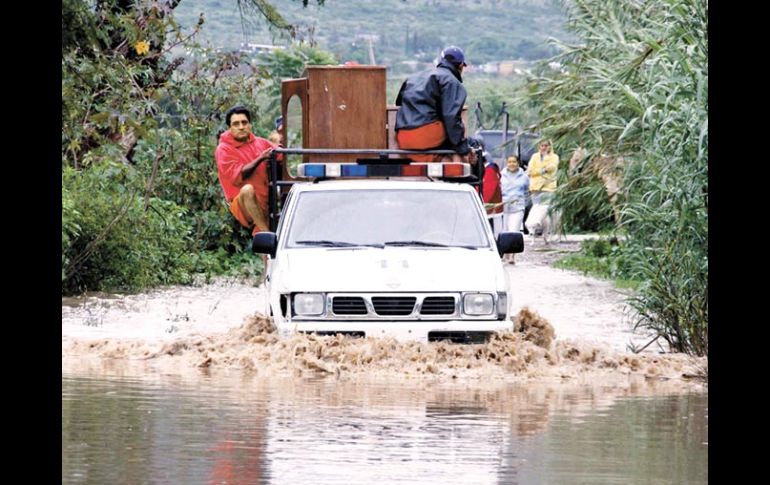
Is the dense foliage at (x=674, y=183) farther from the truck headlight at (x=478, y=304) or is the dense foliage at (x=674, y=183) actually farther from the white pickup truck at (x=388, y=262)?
the truck headlight at (x=478, y=304)

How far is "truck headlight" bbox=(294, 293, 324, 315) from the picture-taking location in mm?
12625

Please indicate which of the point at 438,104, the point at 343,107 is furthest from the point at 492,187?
the point at 438,104

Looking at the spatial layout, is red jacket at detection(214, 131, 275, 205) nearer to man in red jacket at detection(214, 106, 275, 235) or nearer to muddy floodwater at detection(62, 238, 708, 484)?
man in red jacket at detection(214, 106, 275, 235)

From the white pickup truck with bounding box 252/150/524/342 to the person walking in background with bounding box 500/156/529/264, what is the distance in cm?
1309

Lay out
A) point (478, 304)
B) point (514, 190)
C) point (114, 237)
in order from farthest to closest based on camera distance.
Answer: point (514, 190) → point (114, 237) → point (478, 304)

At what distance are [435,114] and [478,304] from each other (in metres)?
3.95

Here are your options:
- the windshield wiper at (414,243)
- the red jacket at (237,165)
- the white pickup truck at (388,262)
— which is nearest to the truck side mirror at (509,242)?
the white pickup truck at (388,262)

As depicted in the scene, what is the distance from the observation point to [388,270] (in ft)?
42.1

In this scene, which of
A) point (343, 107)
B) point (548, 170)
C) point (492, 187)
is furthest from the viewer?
point (492, 187)

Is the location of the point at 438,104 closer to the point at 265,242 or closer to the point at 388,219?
the point at 388,219

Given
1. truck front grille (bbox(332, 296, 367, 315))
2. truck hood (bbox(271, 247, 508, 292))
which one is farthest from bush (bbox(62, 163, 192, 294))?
truck front grille (bbox(332, 296, 367, 315))

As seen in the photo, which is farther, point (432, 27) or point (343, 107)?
point (432, 27)

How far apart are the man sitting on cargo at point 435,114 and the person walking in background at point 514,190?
10.8 meters
